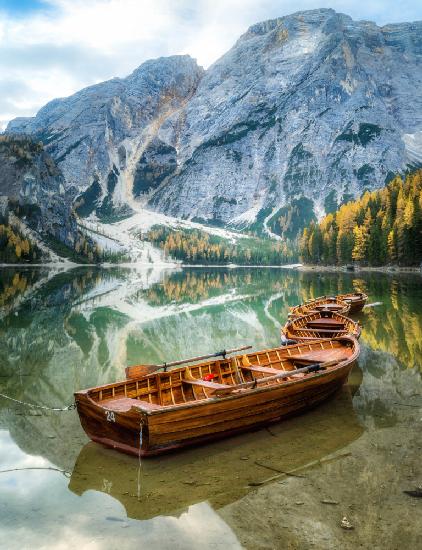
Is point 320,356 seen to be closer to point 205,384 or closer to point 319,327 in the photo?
point 205,384

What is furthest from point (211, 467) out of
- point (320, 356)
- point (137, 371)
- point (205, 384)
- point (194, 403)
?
point (320, 356)

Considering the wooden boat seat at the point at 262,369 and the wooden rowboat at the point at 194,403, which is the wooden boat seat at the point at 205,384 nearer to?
the wooden rowboat at the point at 194,403

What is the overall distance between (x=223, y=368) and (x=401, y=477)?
8.00 m

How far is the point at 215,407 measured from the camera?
13531 millimetres

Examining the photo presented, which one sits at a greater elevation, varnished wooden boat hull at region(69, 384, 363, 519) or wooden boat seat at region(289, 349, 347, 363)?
wooden boat seat at region(289, 349, 347, 363)

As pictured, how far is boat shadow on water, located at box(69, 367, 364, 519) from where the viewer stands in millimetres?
11086

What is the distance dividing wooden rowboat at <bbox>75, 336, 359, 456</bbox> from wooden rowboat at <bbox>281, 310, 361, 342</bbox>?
7.54 m

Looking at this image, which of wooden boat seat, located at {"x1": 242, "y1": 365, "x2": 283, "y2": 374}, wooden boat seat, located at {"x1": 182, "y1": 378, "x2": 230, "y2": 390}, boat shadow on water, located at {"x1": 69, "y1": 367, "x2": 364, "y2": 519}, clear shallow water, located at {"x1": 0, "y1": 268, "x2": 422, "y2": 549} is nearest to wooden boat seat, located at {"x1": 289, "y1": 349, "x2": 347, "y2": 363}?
clear shallow water, located at {"x1": 0, "y1": 268, "x2": 422, "y2": 549}

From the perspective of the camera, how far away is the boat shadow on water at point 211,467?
1109 centimetres

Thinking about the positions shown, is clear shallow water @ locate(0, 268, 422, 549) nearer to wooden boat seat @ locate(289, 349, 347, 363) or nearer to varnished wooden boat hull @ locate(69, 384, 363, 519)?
varnished wooden boat hull @ locate(69, 384, 363, 519)

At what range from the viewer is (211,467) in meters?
12.6

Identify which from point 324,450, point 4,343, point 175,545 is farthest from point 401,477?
point 4,343

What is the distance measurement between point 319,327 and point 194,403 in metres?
20.4

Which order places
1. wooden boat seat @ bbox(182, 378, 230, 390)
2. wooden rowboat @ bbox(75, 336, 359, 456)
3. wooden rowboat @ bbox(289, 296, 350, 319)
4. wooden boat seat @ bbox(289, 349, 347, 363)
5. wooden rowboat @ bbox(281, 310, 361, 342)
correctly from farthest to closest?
wooden rowboat @ bbox(289, 296, 350, 319) → wooden rowboat @ bbox(281, 310, 361, 342) → wooden boat seat @ bbox(289, 349, 347, 363) → wooden boat seat @ bbox(182, 378, 230, 390) → wooden rowboat @ bbox(75, 336, 359, 456)
